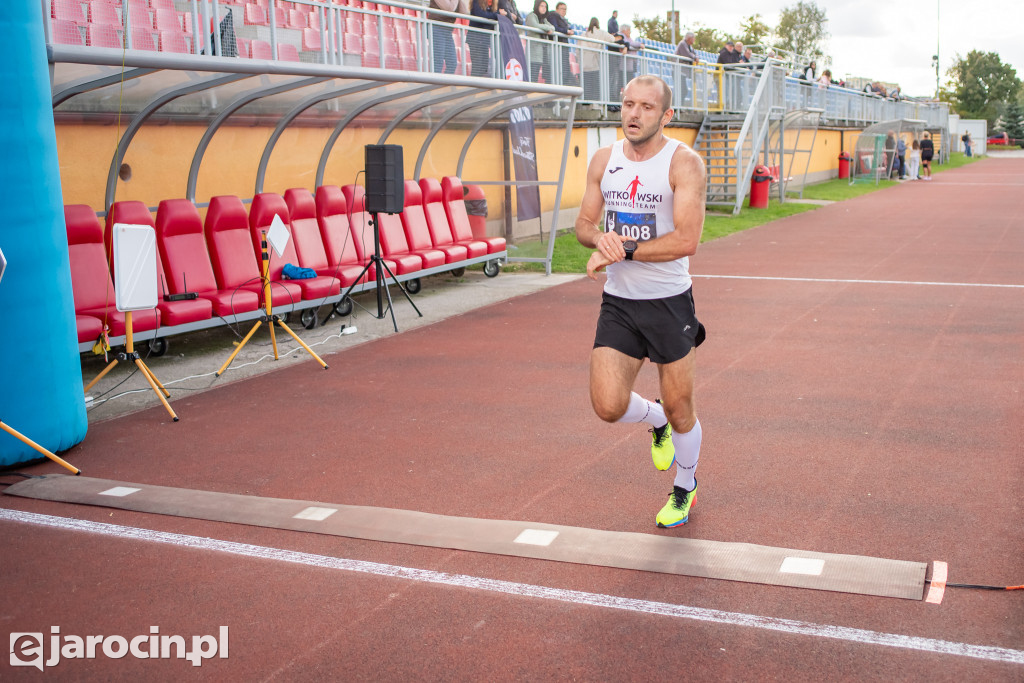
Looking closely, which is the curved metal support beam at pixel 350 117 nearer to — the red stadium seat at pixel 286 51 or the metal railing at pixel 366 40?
the metal railing at pixel 366 40

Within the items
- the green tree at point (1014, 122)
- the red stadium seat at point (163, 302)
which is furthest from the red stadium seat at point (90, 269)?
the green tree at point (1014, 122)

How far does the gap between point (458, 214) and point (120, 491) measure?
9.78 m

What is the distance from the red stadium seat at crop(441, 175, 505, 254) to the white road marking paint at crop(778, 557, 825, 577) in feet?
34.9

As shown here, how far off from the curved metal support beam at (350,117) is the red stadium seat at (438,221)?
1646mm

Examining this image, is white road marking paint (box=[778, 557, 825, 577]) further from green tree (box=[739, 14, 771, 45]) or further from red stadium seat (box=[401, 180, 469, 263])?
green tree (box=[739, 14, 771, 45])

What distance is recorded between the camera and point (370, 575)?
473 cm

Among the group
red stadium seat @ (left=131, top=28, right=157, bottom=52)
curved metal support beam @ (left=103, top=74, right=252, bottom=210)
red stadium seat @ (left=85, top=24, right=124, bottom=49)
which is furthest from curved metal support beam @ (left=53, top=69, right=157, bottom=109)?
red stadium seat @ (left=131, top=28, right=157, bottom=52)

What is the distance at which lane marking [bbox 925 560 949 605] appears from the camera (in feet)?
14.2

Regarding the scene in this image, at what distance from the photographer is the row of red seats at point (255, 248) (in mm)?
9375

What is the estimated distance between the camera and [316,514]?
18.2ft

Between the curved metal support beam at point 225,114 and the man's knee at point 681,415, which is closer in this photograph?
the man's knee at point 681,415

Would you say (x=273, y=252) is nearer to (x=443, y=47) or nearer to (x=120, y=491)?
(x=443, y=47)

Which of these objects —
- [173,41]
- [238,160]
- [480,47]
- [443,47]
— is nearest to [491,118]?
[480,47]

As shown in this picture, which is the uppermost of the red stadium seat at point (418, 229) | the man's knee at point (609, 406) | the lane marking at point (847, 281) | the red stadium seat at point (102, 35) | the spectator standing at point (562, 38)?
the spectator standing at point (562, 38)
